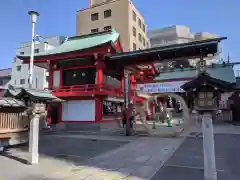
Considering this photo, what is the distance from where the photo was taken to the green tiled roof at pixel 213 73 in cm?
3069

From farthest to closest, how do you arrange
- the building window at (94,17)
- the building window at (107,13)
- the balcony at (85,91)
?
the building window at (94,17) → the building window at (107,13) → the balcony at (85,91)

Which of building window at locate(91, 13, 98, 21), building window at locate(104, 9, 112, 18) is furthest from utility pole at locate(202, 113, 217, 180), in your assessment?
building window at locate(91, 13, 98, 21)

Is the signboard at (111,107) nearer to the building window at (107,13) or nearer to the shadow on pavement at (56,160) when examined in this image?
the shadow on pavement at (56,160)

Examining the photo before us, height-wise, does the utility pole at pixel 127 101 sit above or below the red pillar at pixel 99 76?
below

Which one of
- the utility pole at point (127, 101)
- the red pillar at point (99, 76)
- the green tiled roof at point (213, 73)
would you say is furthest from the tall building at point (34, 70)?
the utility pole at point (127, 101)

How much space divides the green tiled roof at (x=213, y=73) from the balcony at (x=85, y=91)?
14.6 m

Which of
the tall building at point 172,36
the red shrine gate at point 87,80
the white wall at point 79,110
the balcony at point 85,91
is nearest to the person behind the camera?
the balcony at point 85,91

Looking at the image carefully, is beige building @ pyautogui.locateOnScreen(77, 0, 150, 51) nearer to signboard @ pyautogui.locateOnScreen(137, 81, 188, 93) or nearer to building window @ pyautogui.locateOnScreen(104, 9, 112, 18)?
building window @ pyautogui.locateOnScreen(104, 9, 112, 18)

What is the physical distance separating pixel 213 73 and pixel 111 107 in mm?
17927

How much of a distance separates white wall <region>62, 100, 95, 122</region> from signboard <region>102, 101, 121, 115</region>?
145 cm

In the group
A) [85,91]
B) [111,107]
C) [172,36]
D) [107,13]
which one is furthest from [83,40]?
[172,36]

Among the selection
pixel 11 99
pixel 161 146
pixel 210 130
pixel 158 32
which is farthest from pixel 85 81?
pixel 158 32

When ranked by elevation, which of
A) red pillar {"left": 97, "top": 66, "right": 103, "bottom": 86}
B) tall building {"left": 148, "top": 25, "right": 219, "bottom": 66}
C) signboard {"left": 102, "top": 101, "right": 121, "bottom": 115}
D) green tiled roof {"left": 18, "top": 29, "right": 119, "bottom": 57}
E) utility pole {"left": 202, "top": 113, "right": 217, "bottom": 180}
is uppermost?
tall building {"left": 148, "top": 25, "right": 219, "bottom": 66}

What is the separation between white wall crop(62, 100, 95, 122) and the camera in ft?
69.7
